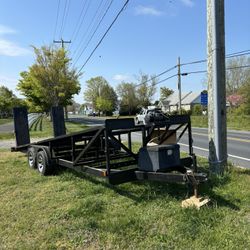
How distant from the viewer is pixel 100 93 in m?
110

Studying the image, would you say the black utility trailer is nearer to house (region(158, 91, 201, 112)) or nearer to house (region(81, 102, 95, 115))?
house (region(158, 91, 201, 112))

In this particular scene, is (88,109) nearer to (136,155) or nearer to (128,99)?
(128,99)

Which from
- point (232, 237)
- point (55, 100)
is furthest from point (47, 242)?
point (55, 100)

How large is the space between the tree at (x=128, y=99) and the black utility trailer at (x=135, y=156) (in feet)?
288

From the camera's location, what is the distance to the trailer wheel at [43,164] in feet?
25.4

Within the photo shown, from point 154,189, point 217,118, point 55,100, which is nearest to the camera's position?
point 154,189

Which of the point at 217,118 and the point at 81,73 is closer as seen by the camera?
the point at 217,118

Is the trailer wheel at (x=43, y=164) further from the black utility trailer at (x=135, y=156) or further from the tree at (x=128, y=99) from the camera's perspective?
the tree at (x=128, y=99)

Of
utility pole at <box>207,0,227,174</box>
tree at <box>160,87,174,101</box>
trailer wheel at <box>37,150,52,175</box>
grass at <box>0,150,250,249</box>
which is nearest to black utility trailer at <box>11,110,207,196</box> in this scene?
trailer wheel at <box>37,150,52,175</box>

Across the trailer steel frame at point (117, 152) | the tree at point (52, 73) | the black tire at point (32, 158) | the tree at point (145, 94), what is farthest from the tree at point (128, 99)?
the trailer steel frame at point (117, 152)

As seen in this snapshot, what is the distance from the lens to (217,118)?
21.4 ft

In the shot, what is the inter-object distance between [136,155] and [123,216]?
2124 millimetres

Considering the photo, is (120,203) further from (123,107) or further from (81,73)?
(123,107)

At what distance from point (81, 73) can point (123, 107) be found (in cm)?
6565
